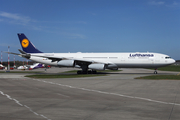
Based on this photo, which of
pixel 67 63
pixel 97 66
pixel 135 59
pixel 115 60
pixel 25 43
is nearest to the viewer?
pixel 97 66

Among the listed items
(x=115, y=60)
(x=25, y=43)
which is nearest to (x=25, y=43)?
(x=25, y=43)

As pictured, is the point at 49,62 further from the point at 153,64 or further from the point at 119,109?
the point at 119,109

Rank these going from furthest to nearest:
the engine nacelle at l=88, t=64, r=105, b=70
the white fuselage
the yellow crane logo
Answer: the yellow crane logo → the white fuselage → the engine nacelle at l=88, t=64, r=105, b=70

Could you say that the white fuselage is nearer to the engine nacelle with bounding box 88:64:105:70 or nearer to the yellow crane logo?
the engine nacelle with bounding box 88:64:105:70

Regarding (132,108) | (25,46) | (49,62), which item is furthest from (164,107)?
(25,46)

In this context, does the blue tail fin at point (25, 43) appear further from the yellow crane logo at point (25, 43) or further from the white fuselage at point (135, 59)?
the white fuselage at point (135, 59)

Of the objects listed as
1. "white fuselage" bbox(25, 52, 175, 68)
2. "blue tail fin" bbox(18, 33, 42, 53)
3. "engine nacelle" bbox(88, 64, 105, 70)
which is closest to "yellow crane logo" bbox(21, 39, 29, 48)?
"blue tail fin" bbox(18, 33, 42, 53)

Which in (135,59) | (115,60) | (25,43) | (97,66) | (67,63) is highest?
(25,43)

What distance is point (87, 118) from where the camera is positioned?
26.0 feet

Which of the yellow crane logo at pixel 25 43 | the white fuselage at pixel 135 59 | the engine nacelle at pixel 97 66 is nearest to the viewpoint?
the engine nacelle at pixel 97 66

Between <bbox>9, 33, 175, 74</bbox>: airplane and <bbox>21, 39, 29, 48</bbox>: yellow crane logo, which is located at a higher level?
<bbox>21, 39, 29, 48</bbox>: yellow crane logo

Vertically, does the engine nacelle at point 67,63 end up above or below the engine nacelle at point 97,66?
above

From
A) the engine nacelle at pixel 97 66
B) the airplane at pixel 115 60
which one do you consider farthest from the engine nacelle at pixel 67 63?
the engine nacelle at pixel 97 66

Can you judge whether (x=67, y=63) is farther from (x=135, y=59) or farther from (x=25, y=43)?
(x=25, y=43)
